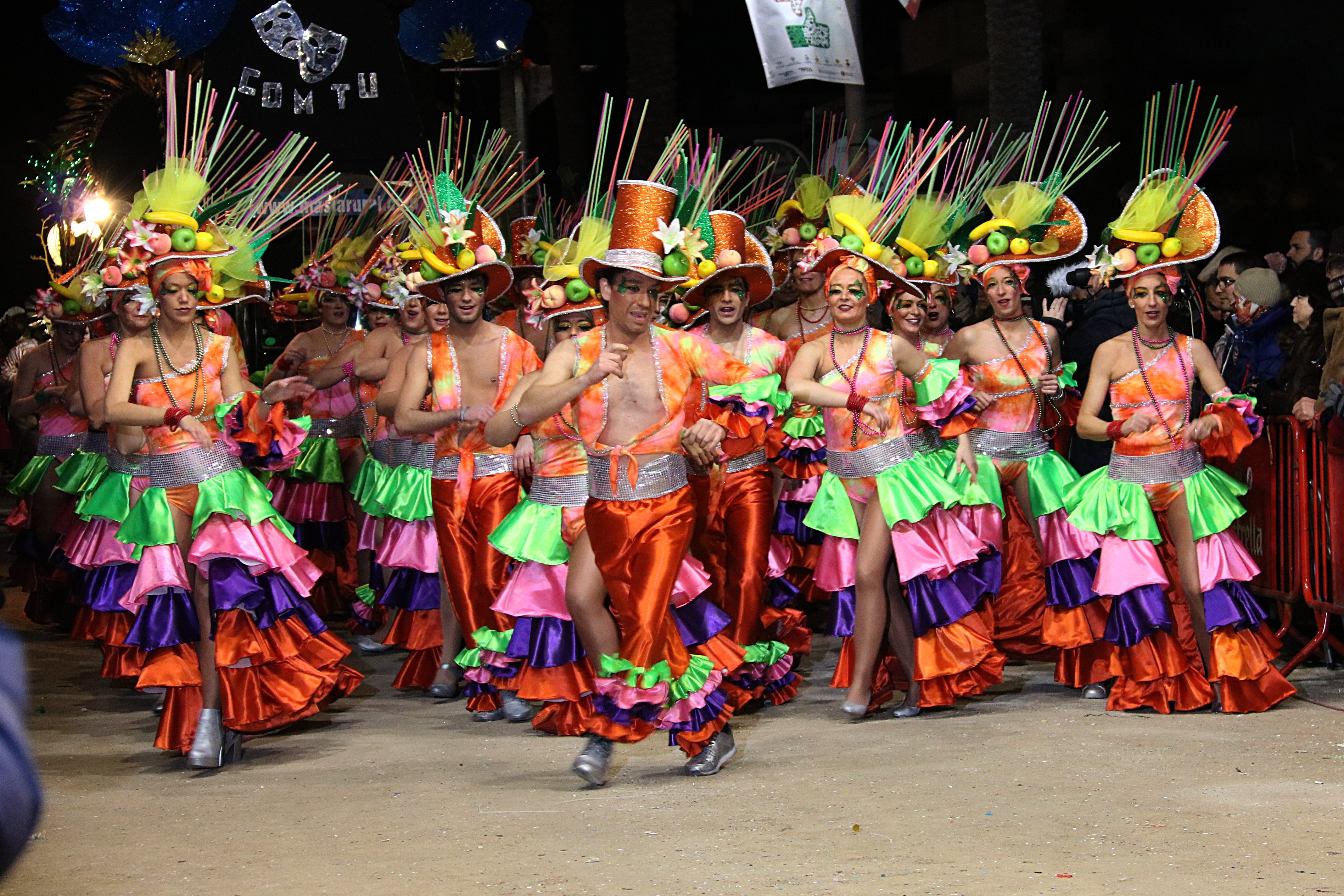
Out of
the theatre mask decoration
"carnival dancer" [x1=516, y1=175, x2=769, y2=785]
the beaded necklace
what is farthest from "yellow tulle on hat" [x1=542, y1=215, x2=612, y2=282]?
the theatre mask decoration

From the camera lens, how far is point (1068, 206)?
27.9ft

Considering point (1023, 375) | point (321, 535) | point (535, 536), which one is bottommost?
point (321, 535)

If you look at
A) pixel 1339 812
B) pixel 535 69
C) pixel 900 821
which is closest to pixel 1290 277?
pixel 1339 812

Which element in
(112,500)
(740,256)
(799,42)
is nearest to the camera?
(740,256)

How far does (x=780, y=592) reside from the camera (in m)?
8.09

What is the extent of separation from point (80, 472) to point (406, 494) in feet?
9.30

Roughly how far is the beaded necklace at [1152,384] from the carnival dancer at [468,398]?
109 inches

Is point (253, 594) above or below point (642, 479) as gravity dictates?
below

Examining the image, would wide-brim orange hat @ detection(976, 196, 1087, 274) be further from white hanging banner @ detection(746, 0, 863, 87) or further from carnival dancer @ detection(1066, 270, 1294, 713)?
white hanging banner @ detection(746, 0, 863, 87)

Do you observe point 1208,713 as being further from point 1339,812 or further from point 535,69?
point 535,69

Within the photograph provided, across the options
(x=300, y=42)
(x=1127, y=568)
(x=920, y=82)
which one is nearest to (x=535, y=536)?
(x=1127, y=568)

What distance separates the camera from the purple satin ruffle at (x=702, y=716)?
6.01 meters

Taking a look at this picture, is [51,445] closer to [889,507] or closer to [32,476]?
[32,476]

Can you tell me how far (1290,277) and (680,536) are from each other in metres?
4.67
